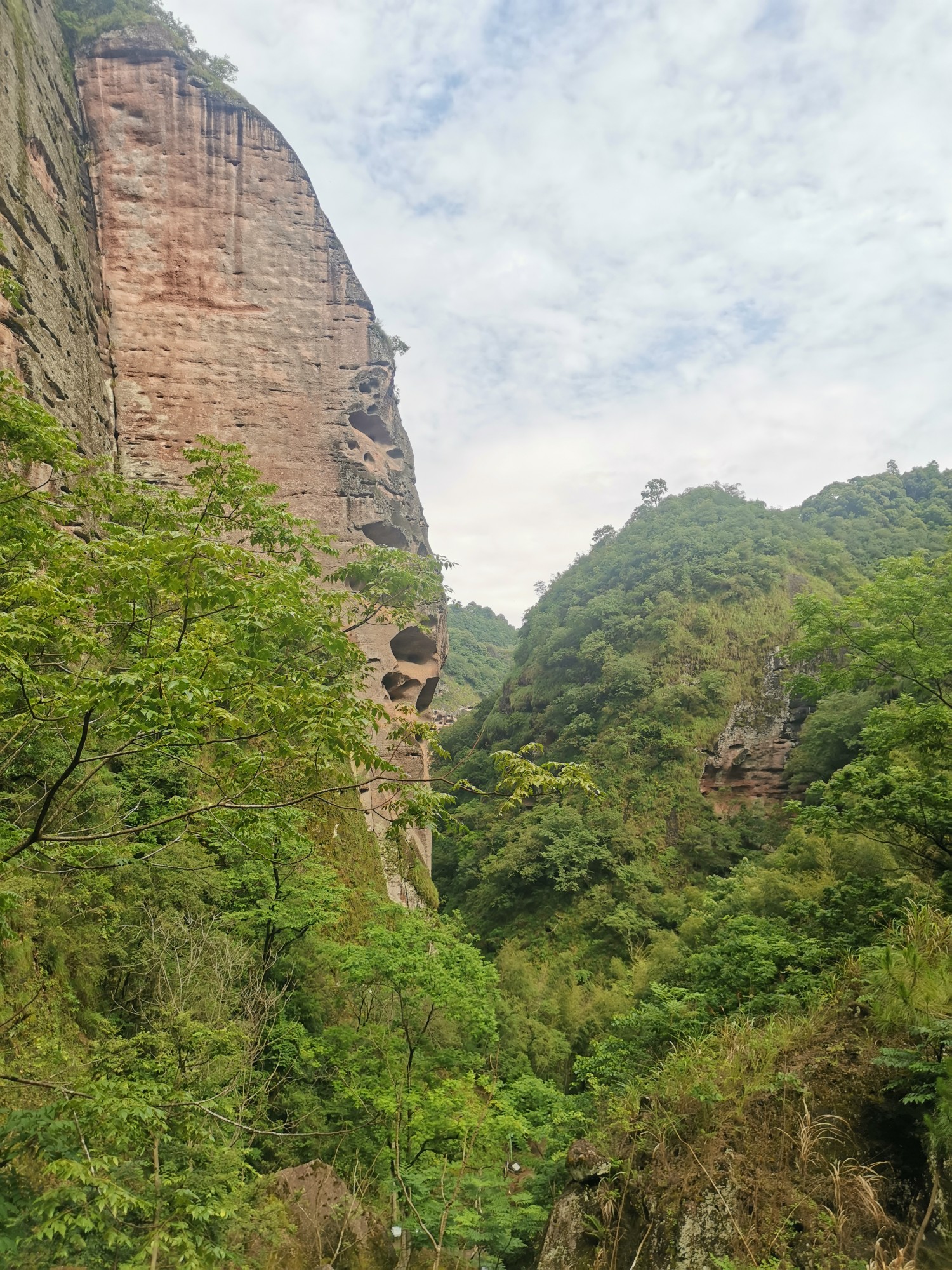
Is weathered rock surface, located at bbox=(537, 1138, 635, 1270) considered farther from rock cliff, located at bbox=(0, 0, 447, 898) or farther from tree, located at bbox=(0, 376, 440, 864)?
rock cliff, located at bbox=(0, 0, 447, 898)

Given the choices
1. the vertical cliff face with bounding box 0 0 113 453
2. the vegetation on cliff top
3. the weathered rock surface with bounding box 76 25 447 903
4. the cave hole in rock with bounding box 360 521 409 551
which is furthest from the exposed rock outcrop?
the vegetation on cliff top

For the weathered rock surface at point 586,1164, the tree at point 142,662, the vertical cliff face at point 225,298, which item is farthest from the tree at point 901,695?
the vertical cliff face at point 225,298

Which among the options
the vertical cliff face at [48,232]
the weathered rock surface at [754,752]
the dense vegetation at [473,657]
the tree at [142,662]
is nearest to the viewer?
the tree at [142,662]

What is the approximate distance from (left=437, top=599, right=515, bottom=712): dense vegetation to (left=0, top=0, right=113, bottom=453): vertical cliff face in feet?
98.4

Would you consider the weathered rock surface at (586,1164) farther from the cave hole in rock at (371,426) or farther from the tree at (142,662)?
the cave hole in rock at (371,426)

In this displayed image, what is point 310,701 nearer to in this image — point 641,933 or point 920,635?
point 920,635

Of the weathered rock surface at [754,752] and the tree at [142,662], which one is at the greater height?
the tree at [142,662]

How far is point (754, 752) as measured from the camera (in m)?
23.7

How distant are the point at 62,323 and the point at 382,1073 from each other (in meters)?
14.4

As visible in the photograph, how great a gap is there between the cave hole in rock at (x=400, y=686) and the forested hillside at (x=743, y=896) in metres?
4.69

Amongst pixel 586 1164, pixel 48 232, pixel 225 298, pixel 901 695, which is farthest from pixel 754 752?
pixel 48 232

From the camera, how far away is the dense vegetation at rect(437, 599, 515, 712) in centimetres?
5150

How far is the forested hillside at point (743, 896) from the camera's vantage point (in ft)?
15.3

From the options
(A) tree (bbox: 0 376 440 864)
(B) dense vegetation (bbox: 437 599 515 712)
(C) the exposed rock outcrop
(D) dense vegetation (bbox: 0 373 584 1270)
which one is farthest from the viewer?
(B) dense vegetation (bbox: 437 599 515 712)
